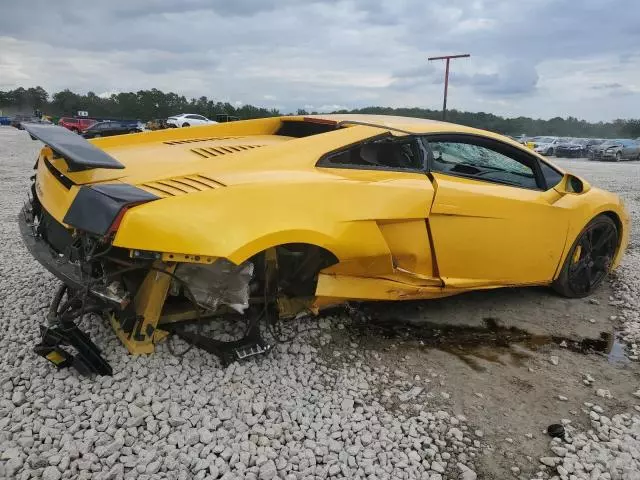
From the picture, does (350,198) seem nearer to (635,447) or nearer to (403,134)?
(403,134)

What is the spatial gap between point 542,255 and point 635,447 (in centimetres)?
168

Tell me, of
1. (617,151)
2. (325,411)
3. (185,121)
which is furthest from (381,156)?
(185,121)

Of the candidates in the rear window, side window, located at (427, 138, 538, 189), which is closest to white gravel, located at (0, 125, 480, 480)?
side window, located at (427, 138, 538, 189)

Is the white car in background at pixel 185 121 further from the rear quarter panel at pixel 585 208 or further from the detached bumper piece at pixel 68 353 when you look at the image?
the detached bumper piece at pixel 68 353

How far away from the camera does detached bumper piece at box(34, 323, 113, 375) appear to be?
2.65 meters

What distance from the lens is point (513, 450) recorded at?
2.43 m

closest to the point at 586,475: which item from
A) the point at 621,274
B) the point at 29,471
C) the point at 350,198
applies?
the point at 350,198

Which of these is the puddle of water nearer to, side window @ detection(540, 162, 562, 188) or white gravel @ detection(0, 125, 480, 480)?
white gravel @ detection(0, 125, 480, 480)

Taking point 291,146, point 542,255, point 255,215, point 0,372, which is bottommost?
point 0,372

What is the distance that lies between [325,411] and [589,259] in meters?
2.94

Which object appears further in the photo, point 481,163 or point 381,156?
point 481,163

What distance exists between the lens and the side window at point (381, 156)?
10.2ft

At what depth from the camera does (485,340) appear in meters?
3.57

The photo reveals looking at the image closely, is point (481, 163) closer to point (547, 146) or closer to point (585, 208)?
point (585, 208)
